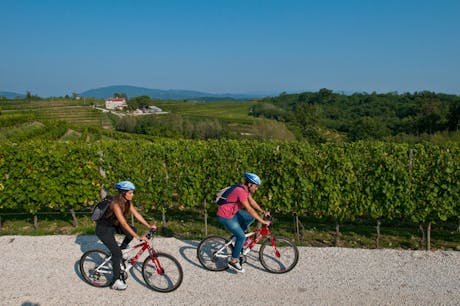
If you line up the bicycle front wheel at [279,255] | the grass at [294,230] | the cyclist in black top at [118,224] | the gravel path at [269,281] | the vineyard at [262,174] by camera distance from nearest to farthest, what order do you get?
the cyclist in black top at [118,224]
the gravel path at [269,281]
the bicycle front wheel at [279,255]
the vineyard at [262,174]
the grass at [294,230]

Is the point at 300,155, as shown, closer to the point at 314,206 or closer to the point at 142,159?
the point at 314,206

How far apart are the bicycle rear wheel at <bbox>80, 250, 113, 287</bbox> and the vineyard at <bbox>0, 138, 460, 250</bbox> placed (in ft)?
11.0

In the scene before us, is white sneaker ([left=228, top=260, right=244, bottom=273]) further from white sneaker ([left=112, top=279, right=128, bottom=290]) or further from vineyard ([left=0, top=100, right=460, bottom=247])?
vineyard ([left=0, top=100, right=460, bottom=247])

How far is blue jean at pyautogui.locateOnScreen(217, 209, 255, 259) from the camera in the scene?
21.4ft

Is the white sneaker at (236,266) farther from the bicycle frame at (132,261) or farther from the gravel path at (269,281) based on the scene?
the bicycle frame at (132,261)

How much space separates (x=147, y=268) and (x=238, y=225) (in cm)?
178

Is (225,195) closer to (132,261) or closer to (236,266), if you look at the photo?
(236,266)

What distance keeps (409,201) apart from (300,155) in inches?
110

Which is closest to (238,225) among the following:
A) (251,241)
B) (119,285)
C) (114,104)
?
(251,241)

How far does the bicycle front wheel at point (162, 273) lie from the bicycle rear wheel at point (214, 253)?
91 centimetres

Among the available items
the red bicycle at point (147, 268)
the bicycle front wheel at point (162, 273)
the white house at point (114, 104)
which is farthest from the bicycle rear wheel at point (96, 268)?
the white house at point (114, 104)

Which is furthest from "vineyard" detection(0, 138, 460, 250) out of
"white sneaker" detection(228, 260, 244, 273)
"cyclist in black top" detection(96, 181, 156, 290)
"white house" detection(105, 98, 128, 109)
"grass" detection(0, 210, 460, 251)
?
"white house" detection(105, 98, 128, 109)

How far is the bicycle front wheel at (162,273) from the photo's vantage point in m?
6.15

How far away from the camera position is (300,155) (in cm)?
922
